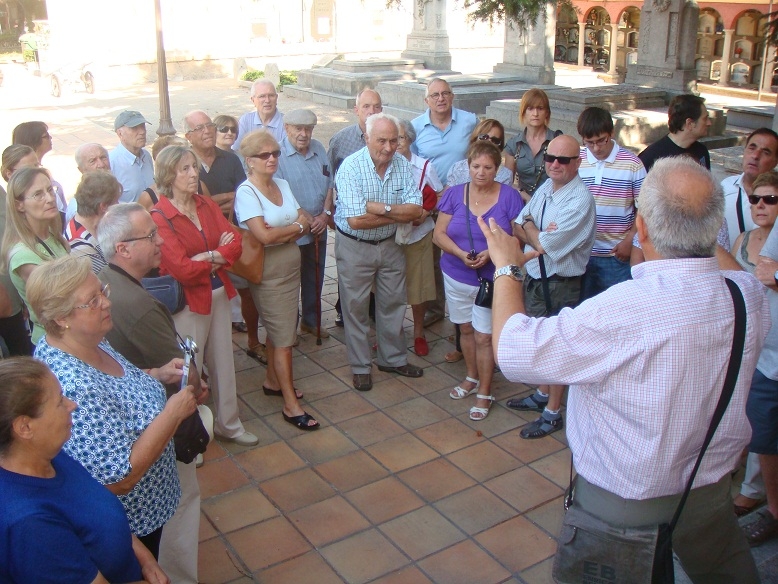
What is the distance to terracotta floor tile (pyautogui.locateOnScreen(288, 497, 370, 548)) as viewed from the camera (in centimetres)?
382

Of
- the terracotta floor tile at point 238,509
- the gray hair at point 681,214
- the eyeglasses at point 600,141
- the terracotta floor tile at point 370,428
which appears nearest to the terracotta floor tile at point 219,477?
the terracotta floor tile at point 238,509

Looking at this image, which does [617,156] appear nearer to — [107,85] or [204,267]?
[204,267]

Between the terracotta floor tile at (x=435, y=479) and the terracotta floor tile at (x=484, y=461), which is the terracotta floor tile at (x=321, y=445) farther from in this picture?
the terracotta floor tile at (x=484, y=461)

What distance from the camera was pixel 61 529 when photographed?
1.94 m

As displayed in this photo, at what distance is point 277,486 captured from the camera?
167 inches

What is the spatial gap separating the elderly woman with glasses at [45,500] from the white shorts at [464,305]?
3.07 metres

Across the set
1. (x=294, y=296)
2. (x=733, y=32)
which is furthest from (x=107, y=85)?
(x=294, y=296)

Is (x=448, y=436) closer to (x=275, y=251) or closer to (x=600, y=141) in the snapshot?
(x=275, y=251)

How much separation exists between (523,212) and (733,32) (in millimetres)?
21063

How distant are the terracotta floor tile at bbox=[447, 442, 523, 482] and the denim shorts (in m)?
1.32

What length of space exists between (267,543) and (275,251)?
1878 millimetres

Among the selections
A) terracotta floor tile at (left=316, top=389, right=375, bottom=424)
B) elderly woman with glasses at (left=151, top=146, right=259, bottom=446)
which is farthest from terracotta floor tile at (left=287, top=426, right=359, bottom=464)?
elderly woman with glasses at (left=151, top=146, right=259, bottom=446)

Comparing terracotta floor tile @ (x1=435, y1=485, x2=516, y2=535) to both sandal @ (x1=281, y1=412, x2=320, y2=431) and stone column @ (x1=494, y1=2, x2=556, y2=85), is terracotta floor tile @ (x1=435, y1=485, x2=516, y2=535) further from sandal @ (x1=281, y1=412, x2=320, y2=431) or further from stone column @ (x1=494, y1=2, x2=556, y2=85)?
stone column @ (x1=494, y1=2, x2=556, y2=85)

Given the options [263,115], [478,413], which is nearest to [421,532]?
[478,413]
